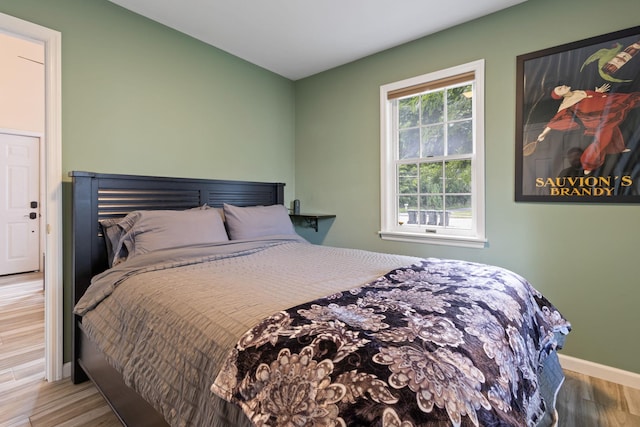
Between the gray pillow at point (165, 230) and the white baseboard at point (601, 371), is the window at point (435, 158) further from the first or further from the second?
the gray pillow at point (165, 230)

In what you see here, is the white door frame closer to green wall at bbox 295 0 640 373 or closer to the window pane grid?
green wall at bbox 295 0 640 373

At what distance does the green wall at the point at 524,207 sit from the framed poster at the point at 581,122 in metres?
0.07

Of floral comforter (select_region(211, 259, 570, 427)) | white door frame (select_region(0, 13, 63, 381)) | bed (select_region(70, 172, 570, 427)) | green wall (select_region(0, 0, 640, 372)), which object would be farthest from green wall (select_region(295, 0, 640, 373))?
white door frame (select_region(0, 13, 63, 381))

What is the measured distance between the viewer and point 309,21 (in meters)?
2.55

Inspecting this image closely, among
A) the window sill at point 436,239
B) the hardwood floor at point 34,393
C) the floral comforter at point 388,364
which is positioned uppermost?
the window sill at point 436,239

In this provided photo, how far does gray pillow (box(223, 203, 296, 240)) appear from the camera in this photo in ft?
8.41

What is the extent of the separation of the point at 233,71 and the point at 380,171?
1783 mm

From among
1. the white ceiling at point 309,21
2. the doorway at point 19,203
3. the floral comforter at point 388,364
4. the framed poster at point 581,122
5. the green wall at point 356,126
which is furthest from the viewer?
the doorway at point 19,203

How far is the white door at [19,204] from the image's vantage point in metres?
4.56

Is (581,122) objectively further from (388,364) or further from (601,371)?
(388,364)

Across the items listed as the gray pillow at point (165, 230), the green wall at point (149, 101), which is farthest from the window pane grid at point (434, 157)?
the gray pillow at point (165, 230)

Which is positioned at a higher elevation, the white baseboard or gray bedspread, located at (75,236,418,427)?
gray bedspread, located at (75,236,418,427)

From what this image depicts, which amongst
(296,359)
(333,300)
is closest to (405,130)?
(333,300)

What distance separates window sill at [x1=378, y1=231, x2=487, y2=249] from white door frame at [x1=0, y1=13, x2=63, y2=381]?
2.55m
